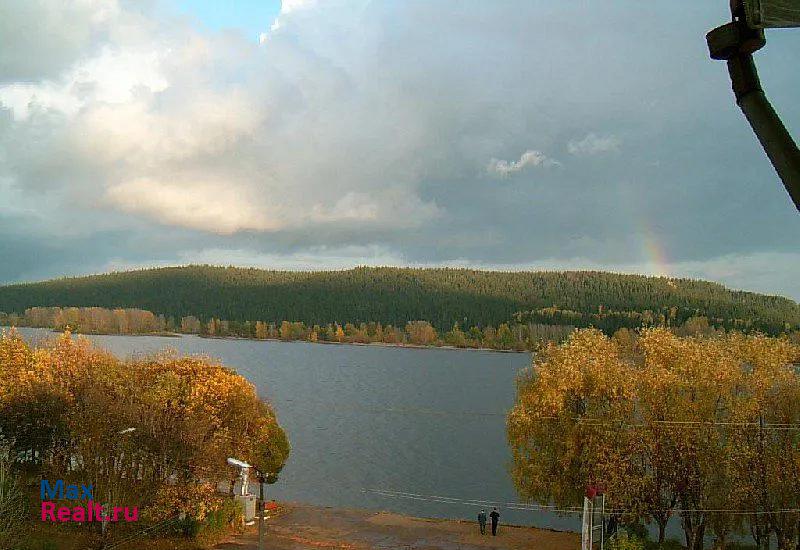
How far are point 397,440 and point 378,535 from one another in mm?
37191

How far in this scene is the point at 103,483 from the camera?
35.6 m

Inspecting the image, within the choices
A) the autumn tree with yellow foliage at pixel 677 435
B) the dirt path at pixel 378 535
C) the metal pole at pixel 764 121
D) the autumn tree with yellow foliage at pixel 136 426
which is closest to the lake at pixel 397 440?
the dirt path at pixel 378 535

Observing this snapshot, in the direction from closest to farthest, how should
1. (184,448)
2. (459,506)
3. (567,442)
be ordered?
(184,448)
(567,442)
(459,506)

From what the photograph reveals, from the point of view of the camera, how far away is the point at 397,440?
75.4 meters

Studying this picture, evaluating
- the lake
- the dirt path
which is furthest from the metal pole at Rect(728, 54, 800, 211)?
the lake

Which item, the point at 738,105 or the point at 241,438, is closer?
the point at 738,105

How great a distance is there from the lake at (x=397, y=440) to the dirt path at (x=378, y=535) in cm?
866

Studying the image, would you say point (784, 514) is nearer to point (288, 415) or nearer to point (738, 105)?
point (738, 105)

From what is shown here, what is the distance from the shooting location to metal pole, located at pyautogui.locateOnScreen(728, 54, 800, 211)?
317cm

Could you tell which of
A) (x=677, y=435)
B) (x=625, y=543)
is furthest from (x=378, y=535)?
(x=677, y=435)

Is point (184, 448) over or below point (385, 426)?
over

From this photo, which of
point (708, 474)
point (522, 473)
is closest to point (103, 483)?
point (522, 473)

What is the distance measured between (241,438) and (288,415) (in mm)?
49298

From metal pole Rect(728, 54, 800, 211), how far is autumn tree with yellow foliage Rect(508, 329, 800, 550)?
114ft
